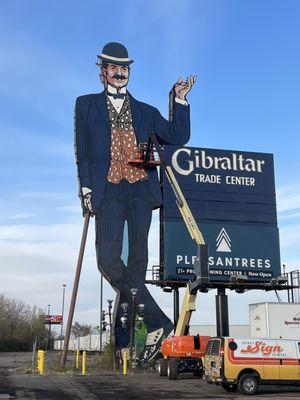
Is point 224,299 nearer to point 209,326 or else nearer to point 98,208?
point 98,208

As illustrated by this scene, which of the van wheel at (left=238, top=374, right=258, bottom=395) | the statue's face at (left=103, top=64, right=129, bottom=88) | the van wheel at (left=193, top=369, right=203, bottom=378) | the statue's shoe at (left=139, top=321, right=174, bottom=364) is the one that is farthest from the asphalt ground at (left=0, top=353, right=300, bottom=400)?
the statue's face at (left=103, top=64, right=129, bottom=88)

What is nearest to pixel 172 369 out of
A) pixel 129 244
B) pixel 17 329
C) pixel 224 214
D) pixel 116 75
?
pixel 129 244

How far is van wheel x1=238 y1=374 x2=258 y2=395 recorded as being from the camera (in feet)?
64.5

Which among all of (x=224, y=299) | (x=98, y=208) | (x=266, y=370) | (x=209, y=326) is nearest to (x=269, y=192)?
(x=224, y=299)

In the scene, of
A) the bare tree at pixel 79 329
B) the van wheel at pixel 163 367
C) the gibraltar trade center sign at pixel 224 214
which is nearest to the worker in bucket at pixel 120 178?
the gibraltar trade center sign at pixel 224 214

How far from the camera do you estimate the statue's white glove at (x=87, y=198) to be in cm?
3722

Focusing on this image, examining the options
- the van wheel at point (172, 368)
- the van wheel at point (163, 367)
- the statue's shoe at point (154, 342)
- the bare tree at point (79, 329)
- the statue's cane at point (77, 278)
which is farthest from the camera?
the bare tree at point (79, 329)

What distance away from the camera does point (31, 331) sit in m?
97.0

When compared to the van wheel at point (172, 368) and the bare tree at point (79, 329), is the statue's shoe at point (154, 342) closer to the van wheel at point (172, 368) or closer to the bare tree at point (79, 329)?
the van wheel at point (172, 368)

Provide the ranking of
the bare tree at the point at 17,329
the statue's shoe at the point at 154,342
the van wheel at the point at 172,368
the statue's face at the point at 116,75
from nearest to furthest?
the van wheel at the point at 172,368
the statue's shoe at the point at 154,342
the statue's face at the point at 116,75
the bare tree at the point at 17,329

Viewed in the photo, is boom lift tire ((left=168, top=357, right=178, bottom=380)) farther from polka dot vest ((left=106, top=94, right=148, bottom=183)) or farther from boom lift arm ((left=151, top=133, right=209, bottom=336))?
polka dot vest ((left=106, top=94, right=148, bottom=183))

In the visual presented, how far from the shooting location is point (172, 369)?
26844 millimetres

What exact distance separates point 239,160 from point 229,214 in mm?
4361

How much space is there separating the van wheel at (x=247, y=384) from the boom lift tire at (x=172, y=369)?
7.54 metres
